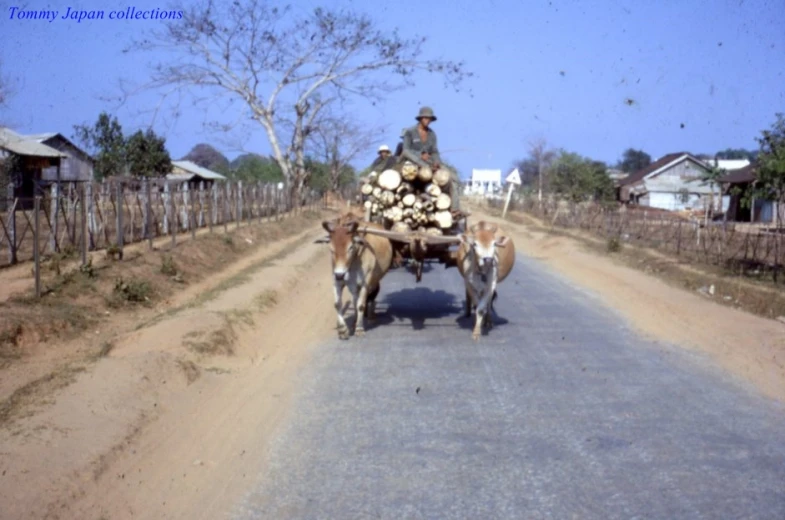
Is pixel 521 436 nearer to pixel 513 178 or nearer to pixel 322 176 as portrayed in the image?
pixel 513 178

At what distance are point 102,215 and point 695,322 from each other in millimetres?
13969

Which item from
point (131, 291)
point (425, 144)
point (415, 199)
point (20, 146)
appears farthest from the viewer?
point (20, 146)

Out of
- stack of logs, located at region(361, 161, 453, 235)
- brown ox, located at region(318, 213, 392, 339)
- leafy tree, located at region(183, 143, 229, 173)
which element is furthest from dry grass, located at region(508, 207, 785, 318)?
leafy tree, located at region(183, 143, 229, 173)

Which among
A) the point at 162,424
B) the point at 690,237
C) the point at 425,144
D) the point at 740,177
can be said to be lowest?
the point at 162,424

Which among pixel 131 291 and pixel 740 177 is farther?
pixel 740 177

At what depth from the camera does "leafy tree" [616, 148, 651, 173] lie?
104938 mm

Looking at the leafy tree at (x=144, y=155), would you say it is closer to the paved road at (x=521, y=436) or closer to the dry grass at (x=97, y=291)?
the dry grass at (x=97, y=291)

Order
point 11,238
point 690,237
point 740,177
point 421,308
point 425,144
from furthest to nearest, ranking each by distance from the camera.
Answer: point 740,177 < point 690,237 < point 11,238 < point 421,308 < point 425,144

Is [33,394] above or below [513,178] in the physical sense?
below

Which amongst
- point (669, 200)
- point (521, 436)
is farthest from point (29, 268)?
point (669, 200)

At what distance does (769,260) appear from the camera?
20.9 meters

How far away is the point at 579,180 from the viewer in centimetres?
5388

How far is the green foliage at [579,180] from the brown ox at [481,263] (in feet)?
128

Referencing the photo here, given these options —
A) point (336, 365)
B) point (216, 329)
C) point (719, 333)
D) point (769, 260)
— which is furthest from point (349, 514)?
point (769, 260)
